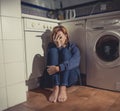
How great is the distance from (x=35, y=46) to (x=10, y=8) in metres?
0.61

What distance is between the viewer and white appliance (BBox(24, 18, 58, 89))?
1738 millimetres

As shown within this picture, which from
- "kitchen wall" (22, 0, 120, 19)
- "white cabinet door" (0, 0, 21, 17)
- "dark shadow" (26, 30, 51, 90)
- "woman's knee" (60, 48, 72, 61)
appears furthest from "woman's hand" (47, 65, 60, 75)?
"kitchen wall" (22, 0, 120, 19)

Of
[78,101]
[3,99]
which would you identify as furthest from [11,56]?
[78,101]

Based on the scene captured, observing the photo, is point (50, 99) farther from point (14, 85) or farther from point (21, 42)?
point (21, 42)

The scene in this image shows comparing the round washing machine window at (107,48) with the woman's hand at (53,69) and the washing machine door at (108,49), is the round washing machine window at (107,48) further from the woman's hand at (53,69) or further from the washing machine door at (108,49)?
the woman's hand at (53,69)

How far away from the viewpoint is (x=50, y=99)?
1525mm

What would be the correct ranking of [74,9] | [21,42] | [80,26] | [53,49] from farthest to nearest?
[74,9] < [80,26] < [53,49] < [21,42]

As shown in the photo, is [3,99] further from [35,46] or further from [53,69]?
[35,46]

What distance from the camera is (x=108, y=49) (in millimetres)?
1758

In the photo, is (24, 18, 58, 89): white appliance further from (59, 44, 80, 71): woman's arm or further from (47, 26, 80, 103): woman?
(59, 44, 80, 71): woman's arm

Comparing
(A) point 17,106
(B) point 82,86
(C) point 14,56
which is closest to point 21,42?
(C) point 14,56

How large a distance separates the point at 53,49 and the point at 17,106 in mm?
729

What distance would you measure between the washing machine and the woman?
21cm

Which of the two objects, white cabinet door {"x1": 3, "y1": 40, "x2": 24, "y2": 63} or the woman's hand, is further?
the woman's hand
